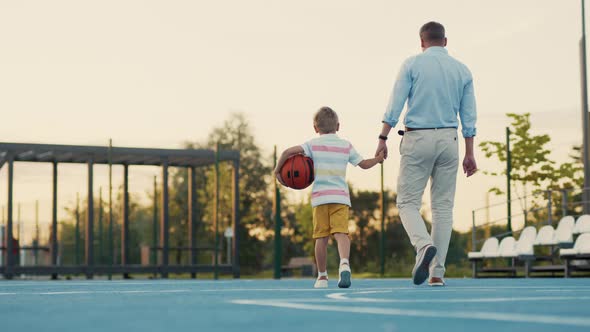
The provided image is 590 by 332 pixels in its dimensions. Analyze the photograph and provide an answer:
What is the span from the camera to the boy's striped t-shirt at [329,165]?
7.52 metres

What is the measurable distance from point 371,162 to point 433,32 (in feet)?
3.34

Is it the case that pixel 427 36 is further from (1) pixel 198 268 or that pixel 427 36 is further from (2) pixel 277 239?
(1) pixel 198 268

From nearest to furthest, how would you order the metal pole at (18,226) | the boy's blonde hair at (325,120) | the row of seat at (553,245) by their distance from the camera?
the boy's blonde hair at (325,120), the row of seat at (553,245), the metal pole at (18,226)

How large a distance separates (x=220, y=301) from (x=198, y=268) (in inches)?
906

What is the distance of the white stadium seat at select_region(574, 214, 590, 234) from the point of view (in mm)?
15719

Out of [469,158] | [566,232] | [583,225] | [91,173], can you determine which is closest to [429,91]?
[469,158]

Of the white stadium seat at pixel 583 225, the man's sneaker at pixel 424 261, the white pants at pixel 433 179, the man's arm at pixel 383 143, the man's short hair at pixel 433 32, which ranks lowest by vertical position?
the man's sneaker at pixel 424 261

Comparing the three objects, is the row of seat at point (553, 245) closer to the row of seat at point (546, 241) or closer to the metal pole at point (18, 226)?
the row of seat at point (546, 241)

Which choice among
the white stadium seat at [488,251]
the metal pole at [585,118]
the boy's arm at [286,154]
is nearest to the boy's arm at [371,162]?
the boy's arm at [286,154]

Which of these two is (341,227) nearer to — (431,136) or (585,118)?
(431,136)

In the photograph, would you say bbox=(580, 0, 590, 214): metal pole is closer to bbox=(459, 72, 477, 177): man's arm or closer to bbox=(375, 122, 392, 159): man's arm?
bbox=(459, 72, 477, 177): man's arm

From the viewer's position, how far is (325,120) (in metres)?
7.66

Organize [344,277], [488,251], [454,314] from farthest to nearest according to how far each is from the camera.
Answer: [488,251]
[344,277]
[454,314]

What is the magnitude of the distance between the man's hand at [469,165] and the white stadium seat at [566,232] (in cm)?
872
